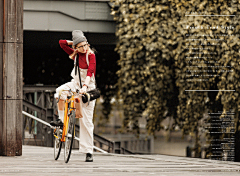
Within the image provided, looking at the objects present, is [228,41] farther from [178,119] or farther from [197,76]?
[178,119]

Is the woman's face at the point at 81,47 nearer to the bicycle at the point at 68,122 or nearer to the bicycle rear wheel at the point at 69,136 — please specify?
the bicycle at the point at 68,122

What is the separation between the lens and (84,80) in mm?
5324

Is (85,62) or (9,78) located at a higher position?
(85,62)

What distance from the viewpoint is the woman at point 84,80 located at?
5.18 meters

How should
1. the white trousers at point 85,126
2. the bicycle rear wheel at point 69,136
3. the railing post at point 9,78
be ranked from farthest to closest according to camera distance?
the railing post at point 9,78 < the white trousers at point 85,126 < the bicycle rear wheel at point 69,136

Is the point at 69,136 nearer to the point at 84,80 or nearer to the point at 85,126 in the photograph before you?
the point at 85,126

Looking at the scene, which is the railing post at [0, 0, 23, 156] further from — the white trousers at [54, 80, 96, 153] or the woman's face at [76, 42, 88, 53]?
the woman's face at [76, 42, 88, 53]

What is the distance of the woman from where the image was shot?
518 cm

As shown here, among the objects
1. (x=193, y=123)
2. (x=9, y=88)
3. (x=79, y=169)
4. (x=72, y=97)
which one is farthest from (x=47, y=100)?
(x=79, y=169)

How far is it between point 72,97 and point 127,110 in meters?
6.26

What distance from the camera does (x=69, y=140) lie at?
525 cm

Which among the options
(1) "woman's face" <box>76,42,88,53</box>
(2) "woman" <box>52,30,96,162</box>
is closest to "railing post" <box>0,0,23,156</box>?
(2) "woman" <box>52,30,96,162</box>

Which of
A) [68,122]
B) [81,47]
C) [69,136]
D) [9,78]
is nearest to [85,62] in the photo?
[81,47]

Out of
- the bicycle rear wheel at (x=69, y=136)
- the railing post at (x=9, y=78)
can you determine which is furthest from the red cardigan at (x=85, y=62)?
the railing post at (x=9, y=78)
